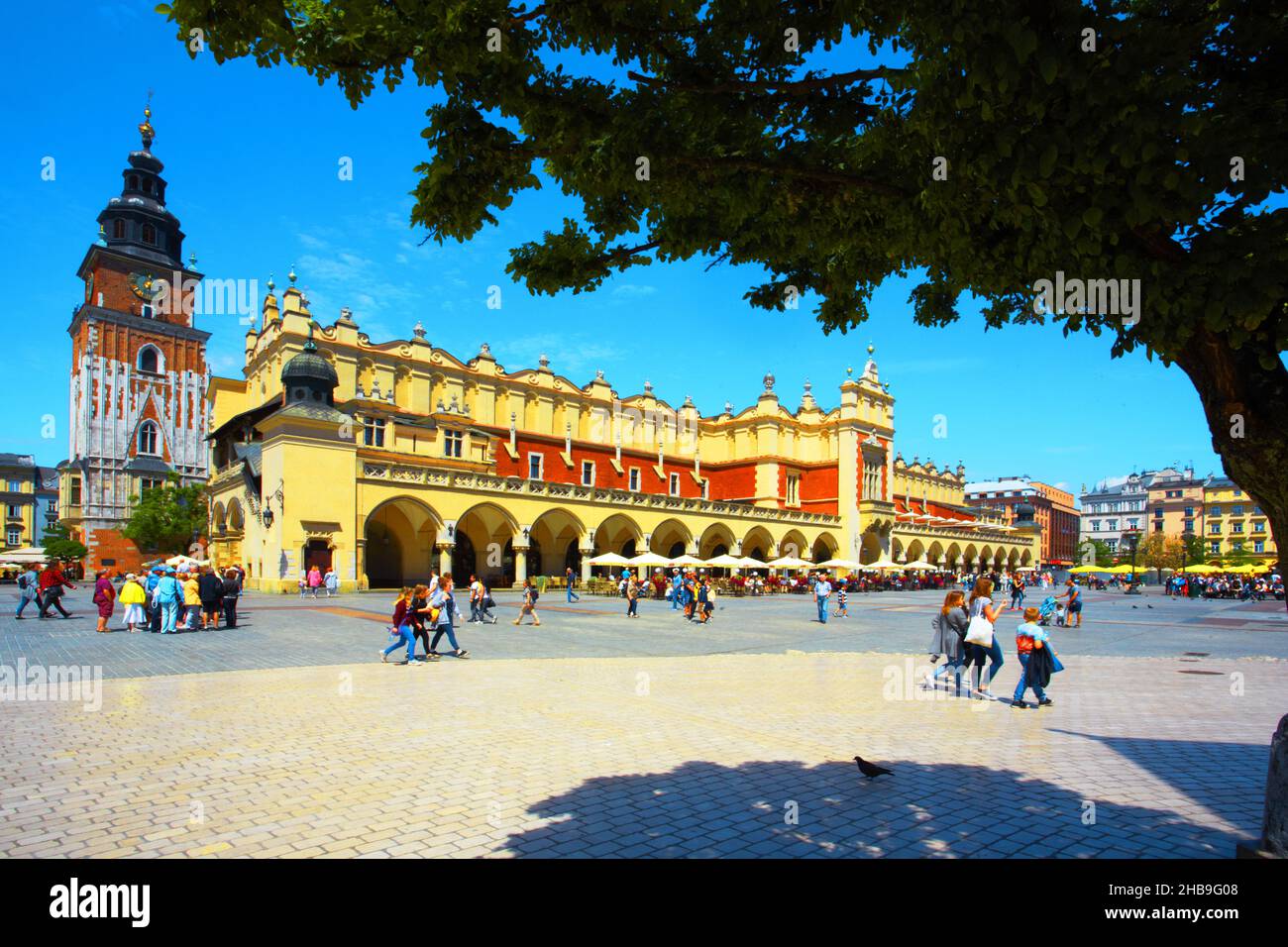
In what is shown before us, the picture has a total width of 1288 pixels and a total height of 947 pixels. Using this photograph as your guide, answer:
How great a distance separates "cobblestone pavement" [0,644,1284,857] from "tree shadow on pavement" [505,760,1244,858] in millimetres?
25

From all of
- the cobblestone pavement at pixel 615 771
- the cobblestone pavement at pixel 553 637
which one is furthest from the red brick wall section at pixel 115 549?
the cobblestone pavement at pixel 615 771

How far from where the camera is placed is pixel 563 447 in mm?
48594

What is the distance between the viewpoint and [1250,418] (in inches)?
131

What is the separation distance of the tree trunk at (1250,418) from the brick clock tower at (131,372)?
67901mm

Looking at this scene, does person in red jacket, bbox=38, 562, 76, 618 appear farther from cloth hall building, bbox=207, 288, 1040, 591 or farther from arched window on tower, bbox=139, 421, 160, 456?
arched window on tower, bbox=139, 421, 160, 456

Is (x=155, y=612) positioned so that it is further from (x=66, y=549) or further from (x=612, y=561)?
(x=66, y=549)

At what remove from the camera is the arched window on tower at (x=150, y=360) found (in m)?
62.7

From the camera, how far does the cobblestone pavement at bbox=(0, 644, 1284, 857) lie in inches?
184

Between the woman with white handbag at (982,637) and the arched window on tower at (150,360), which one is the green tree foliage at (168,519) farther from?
the woman with white handbag at (982,637)

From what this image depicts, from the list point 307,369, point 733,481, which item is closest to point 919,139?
point 307,369

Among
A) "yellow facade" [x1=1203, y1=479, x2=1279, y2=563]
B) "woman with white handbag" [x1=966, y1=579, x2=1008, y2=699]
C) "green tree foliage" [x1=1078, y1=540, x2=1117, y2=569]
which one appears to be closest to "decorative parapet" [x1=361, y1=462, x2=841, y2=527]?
"woman with white handbag" [x1=966, y1=579, x2=1008, y2=699]

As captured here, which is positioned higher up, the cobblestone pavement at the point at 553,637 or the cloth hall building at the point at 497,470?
the cloth hall building at the point at 497,470

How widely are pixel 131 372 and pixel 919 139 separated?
7267 cm
